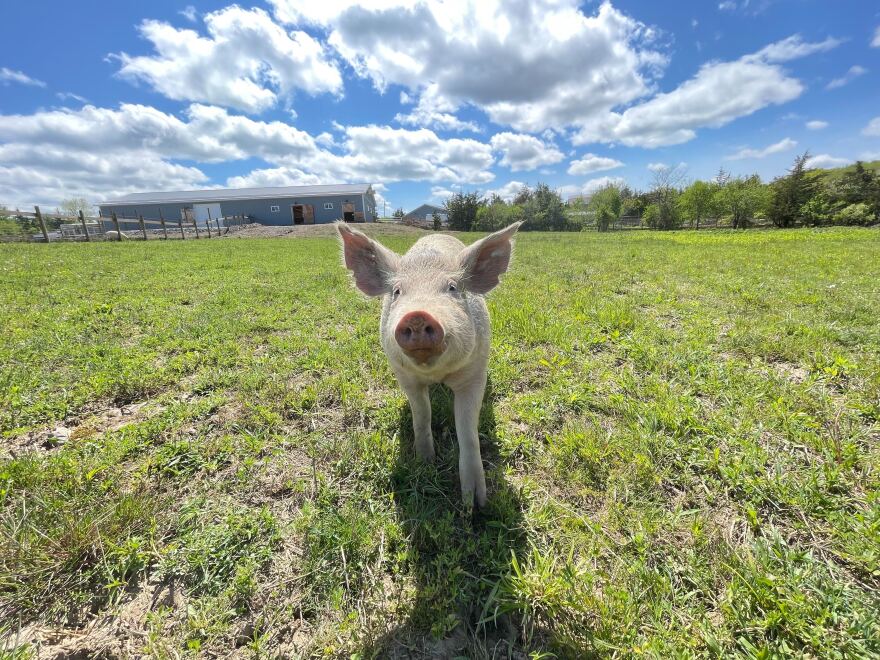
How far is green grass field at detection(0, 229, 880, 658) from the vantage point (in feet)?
6.13

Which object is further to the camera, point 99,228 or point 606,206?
point 606,206

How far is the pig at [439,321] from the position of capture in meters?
2.25

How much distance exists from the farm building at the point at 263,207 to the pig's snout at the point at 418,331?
46.6m

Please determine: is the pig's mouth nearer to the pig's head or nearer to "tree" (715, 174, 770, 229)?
the pig's head

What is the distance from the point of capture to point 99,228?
32.8 metres

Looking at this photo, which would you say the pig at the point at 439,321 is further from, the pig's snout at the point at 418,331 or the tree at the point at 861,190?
the tree at the point at 861,190

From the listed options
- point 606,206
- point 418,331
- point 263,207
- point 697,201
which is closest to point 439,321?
point 418,331

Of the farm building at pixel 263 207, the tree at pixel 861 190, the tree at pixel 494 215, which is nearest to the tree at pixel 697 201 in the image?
the tree at pixel 861 190

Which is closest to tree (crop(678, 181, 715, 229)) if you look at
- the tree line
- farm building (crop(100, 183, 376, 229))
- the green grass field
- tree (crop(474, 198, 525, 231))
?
the tree line

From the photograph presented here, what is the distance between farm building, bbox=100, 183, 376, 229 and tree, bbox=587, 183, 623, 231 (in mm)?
36016

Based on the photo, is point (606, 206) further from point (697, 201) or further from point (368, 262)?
point (368, 262)

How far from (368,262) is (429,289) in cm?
91

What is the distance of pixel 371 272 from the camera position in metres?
3.38

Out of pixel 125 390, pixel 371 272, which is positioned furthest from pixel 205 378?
pixel 371 272
